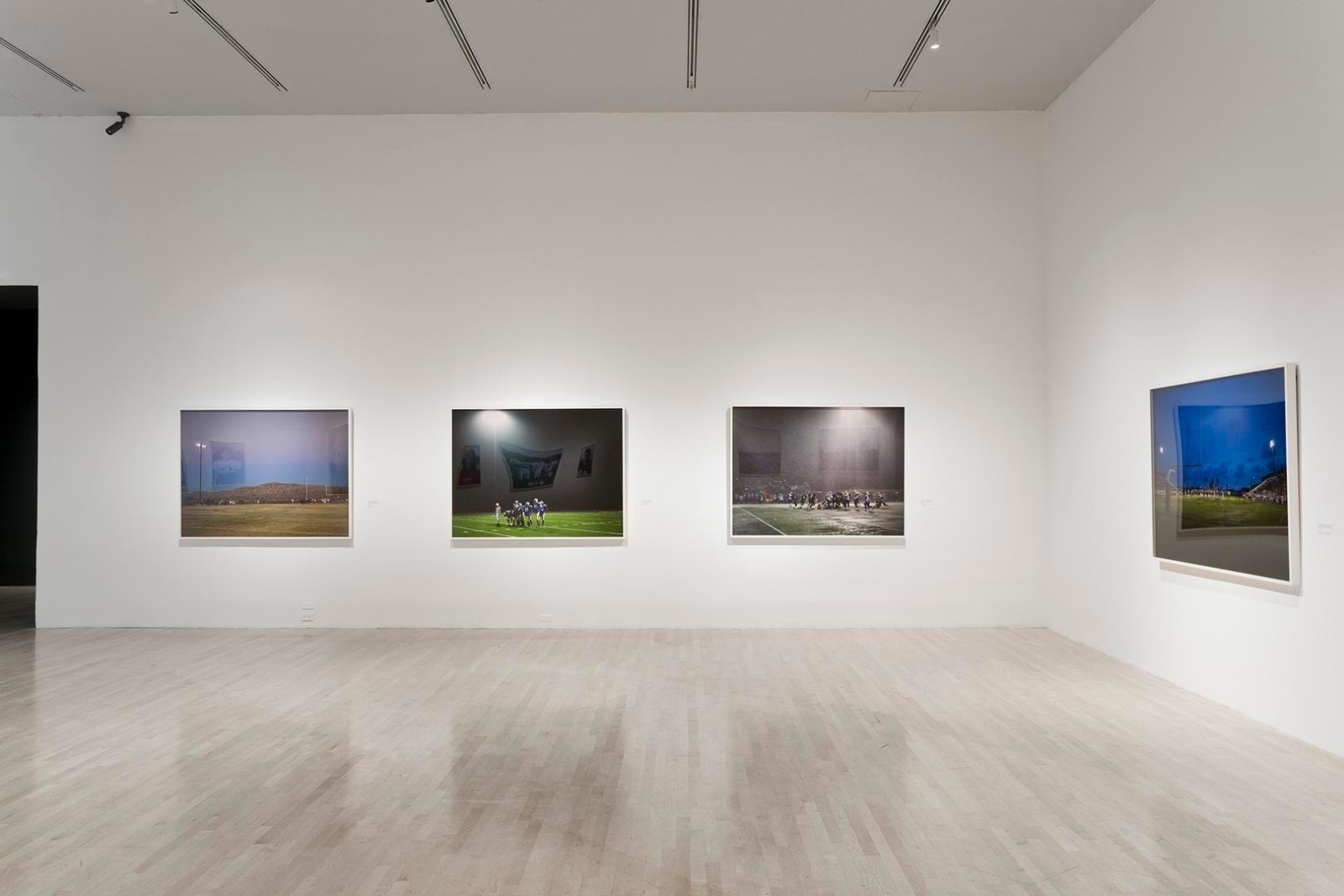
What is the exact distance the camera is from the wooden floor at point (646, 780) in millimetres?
4957

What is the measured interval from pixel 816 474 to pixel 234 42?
9.21 meters

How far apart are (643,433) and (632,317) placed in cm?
167

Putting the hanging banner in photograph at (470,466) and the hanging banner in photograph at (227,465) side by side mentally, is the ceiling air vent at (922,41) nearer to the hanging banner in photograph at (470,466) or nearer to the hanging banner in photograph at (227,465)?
the hanging banner in photograph at (470,466)

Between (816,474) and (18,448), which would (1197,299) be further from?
(18,448)

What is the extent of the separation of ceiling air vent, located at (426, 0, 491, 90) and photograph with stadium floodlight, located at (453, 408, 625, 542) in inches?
A: 174

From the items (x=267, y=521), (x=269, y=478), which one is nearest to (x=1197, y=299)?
(x=269, y=478)

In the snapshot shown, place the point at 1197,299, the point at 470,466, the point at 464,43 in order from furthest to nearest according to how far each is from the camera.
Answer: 1. the point at 470,466
2. the point at 464,43
3. the point at 1197,299

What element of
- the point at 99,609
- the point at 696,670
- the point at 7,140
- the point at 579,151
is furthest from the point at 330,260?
the point at 696,670

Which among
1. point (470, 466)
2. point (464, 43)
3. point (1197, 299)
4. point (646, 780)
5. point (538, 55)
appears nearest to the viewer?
point (646, 780)

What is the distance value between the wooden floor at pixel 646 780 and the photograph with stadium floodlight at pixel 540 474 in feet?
8.18

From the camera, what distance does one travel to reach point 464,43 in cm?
1079

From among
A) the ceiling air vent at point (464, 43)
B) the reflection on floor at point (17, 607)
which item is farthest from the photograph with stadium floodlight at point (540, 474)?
the reflection on floor at point (17, 607)

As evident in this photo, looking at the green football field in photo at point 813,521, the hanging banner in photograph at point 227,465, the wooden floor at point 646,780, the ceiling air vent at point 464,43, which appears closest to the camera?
the wooden floor at point 646,780

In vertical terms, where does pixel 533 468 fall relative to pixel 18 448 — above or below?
below
